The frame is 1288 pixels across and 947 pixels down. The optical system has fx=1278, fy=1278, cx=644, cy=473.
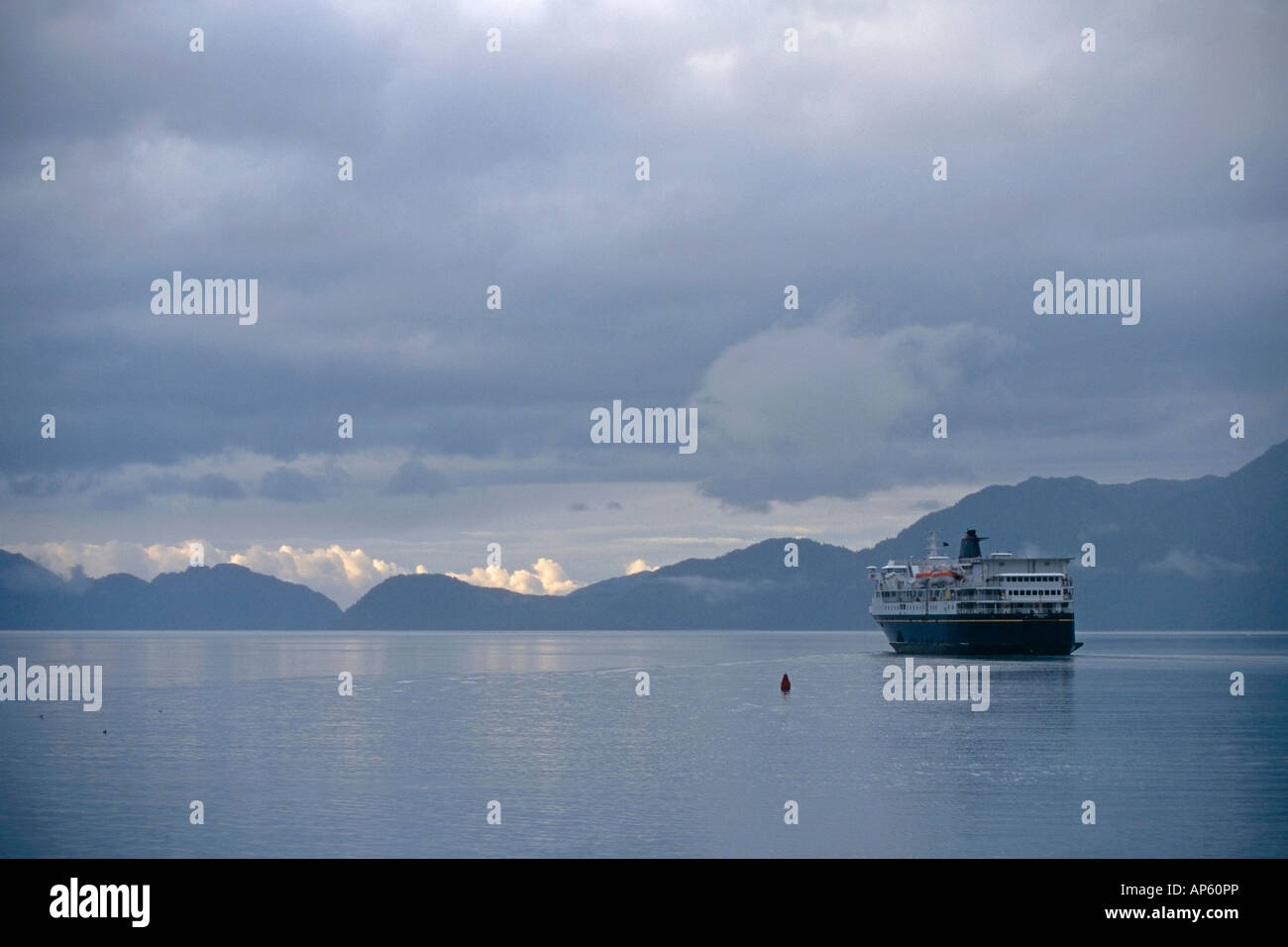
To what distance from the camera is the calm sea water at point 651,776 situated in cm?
4469

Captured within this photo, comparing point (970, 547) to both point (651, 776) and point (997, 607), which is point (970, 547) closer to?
point (997, 607)

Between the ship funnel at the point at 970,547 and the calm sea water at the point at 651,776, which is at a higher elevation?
the ship funnel at the point at 970,547

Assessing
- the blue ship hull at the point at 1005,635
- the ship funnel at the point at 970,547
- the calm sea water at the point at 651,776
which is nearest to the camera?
the calm sea water at the point at 651,776

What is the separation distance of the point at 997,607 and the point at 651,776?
4342 inches

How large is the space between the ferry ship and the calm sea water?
152 ft

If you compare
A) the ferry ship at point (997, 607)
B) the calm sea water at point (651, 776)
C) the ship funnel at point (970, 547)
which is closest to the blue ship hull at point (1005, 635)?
the ferry ship at point (997, 607)

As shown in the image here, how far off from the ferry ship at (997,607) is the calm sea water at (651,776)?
152 feet

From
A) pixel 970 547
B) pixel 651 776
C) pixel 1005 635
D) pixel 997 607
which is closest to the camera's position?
pixel 651 776

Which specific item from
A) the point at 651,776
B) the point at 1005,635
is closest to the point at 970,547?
the point at 1005,635

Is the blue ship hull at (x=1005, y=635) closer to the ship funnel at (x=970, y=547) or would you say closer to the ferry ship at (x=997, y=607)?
the ferry ship at (x=997, y=607)

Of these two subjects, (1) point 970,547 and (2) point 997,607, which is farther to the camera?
(1) point 970,547

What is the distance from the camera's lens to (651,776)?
6038 cm

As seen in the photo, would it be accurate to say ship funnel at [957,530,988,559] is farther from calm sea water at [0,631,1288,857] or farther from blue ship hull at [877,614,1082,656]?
calm sea water at [0,631,1288,857]
